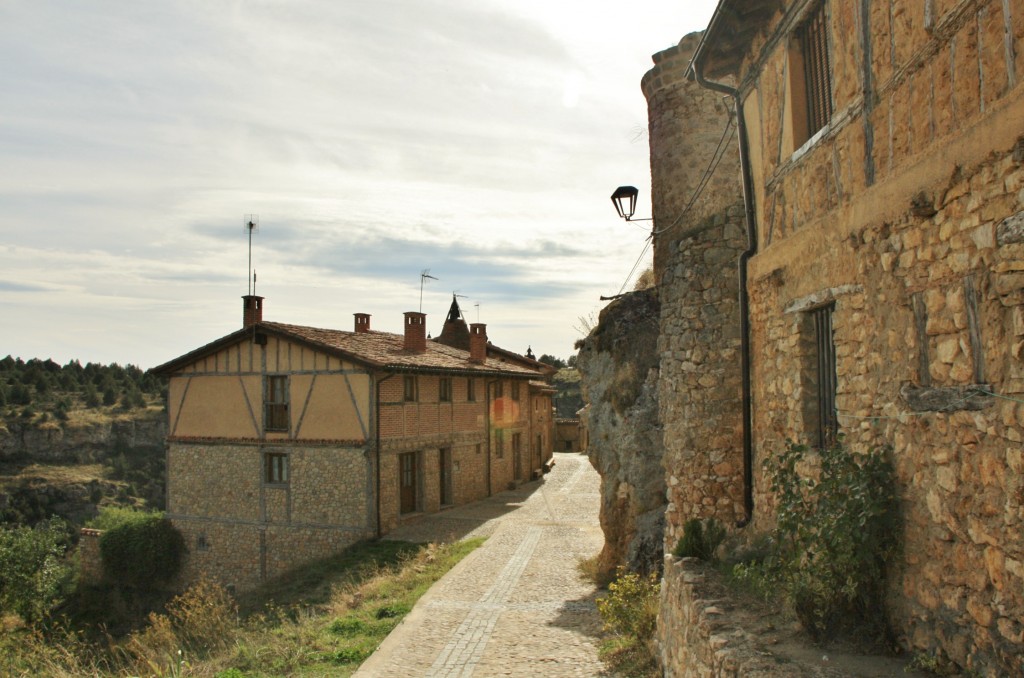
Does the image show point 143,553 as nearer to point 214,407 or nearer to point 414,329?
point 214,407

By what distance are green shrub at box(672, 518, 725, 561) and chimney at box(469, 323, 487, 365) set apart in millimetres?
17944

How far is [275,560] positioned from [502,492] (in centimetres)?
832

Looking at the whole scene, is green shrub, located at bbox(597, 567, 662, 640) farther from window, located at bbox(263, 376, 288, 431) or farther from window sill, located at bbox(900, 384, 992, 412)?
window, located at bbox(263, 376, 288, 431)

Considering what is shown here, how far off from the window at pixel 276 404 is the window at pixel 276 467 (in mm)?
765

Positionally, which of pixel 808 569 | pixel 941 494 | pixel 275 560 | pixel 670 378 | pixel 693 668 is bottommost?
pixel 275 560

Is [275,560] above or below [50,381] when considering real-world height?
below

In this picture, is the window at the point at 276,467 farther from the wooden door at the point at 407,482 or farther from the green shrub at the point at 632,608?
the green shrub at the point at 632,608

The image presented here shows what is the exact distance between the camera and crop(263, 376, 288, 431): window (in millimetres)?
19938

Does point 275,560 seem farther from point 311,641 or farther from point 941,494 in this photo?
point 941,494

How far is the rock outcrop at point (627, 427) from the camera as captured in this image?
444 inches

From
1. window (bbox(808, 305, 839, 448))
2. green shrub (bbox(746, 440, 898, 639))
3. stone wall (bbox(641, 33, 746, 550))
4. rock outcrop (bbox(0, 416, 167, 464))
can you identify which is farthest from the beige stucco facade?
rock outcrop (bbox(0, 416, 167, 464))

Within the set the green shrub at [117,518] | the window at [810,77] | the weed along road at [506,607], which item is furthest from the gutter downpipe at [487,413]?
the window at [810,77]

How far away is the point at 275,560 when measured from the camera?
1953 centimetres

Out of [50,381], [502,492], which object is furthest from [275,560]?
[50,381]
